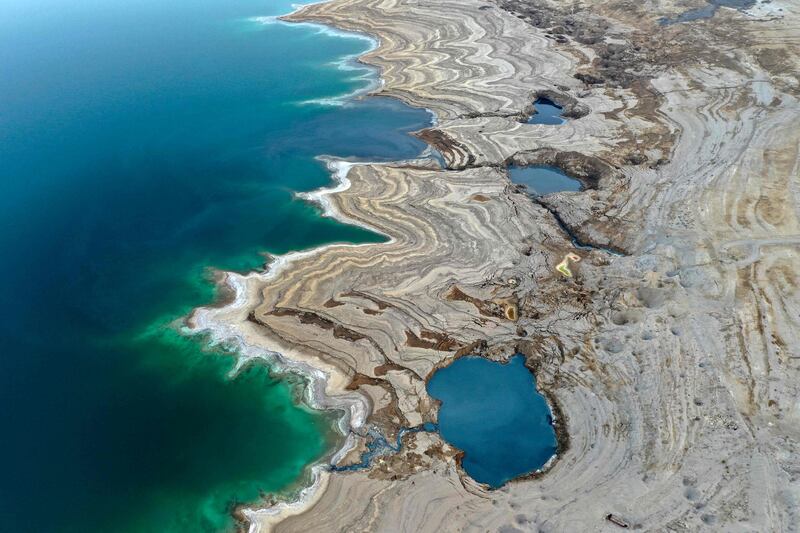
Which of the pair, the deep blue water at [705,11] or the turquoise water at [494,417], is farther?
the deep blue water at [705,11]

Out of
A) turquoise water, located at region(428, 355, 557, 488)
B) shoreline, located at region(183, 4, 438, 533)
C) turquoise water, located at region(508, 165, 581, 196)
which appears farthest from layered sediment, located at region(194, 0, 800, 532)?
turquoise water, located at region(508, 165, 581, 196)

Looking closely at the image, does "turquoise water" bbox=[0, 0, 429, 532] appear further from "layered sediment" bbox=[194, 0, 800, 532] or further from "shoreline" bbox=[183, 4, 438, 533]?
"layered sediment" bbox=[194, 0, 800, 532]

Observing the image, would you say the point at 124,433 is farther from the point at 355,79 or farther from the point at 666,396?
the point at 355,79

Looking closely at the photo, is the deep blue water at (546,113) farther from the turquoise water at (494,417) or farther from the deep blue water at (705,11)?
the turquoise water at (494,417)

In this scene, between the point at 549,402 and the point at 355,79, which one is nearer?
the point at 549,402

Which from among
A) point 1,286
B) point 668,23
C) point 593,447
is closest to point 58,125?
point 1,286

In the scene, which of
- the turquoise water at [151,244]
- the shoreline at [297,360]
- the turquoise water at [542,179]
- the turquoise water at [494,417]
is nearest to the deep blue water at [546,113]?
the turquoise water at [542,179]
